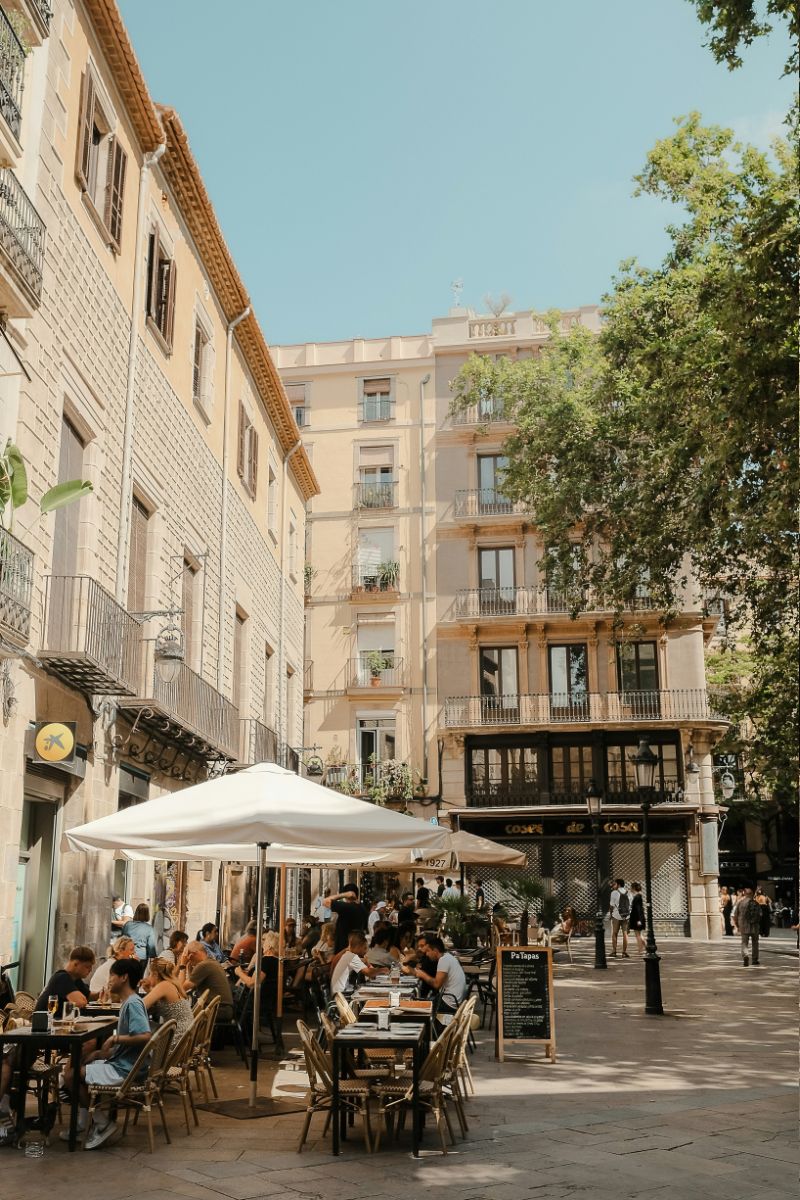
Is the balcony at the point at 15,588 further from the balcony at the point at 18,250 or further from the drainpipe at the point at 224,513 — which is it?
the drainpipe at the point at 224,513

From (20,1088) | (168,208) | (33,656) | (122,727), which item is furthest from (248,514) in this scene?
(20,1088)

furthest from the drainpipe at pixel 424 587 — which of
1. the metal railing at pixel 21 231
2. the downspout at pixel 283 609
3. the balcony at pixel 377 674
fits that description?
the metal railing at pixel 21 231

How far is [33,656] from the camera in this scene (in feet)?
37.7

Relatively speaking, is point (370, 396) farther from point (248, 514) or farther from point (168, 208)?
point (168, 208)

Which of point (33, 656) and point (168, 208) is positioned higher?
point (168, 208)

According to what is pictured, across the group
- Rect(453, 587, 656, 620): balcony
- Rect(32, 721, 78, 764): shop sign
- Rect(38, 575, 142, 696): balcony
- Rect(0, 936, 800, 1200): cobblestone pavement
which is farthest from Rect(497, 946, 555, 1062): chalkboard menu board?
Rect(453, 587, 656, 620): balcony

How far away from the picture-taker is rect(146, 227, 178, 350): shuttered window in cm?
1680

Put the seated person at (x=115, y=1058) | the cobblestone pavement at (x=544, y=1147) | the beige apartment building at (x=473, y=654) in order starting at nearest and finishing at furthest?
the cobblestone pavement at (x=544, y=1147) < the seated person at (x=115, y=1058) < the beige apartment building at (x=473, y=654)

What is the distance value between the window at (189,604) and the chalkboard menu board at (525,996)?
922cm

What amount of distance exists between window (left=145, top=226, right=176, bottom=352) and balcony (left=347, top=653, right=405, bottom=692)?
20.9 metres

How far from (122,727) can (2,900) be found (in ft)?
13.9

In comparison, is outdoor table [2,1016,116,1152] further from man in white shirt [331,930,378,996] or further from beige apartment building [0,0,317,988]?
man in white shirt [331,930,378,996]

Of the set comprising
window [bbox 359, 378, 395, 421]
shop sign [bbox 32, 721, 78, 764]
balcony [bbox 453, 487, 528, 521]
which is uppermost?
window [bbox 359, 378, 395, 421]

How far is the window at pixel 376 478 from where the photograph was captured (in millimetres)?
39188
